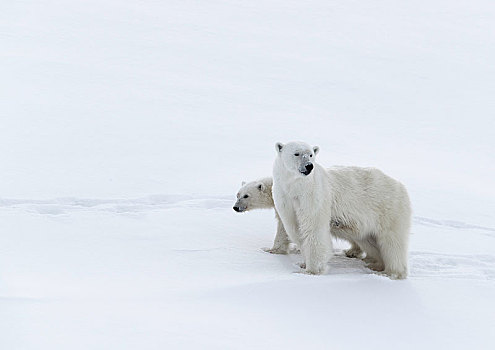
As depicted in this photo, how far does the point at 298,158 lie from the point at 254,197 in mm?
1413

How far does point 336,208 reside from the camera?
19.2 ft

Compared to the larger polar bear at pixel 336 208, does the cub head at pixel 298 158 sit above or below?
above

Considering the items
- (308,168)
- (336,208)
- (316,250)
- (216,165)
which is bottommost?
(316,250)

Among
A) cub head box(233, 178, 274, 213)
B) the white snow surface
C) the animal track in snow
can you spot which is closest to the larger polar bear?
the white snow surface

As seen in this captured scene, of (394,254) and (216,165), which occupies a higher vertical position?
(216,165)

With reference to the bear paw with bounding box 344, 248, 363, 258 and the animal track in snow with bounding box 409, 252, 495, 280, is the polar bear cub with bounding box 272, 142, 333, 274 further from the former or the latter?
the animal track in snow with bounding box 409, 252, 495, 280

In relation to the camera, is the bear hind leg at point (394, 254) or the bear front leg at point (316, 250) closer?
the bear front leg at point (316, 250)

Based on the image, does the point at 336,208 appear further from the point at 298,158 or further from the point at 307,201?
the point at 298,158

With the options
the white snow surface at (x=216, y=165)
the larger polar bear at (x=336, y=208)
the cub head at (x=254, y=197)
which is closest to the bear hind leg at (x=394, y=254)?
the larger polar bear at (x=336, y=208)

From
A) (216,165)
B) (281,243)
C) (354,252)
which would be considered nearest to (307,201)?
(281,243)

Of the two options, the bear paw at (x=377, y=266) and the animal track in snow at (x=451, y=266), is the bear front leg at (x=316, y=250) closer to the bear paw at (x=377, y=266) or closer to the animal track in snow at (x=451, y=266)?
the bear paw at (x=377, y=266)

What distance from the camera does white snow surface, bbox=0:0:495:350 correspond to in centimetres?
445

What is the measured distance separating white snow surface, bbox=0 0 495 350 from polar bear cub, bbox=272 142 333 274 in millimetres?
242

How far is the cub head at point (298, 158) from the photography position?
5461 millimetres
